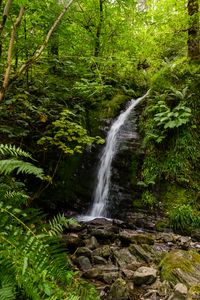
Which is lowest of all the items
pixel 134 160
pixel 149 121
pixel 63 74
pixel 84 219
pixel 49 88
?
pixel 84 219

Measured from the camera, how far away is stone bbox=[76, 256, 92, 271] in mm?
4246

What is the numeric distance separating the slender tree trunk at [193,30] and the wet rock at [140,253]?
6737 millimetres

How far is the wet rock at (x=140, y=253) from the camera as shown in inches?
181

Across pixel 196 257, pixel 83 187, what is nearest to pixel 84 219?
pixel 83 187

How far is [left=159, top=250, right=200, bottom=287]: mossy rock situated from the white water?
2750mm

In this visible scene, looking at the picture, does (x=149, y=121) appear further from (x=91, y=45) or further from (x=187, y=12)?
(x=187, y=12)

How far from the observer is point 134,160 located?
25.9ft

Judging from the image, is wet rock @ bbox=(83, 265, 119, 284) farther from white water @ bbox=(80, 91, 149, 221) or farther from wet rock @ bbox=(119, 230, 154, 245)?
white water @ bbox=(80, 91, 149, 221)

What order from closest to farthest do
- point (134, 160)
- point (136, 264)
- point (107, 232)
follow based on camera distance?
point (136, 264) < point (107, 232) < point (134, 160)

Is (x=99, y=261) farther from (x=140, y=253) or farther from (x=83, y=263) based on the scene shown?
(x=140, y=253)

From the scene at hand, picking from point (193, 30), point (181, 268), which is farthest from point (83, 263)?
point (193, 30)

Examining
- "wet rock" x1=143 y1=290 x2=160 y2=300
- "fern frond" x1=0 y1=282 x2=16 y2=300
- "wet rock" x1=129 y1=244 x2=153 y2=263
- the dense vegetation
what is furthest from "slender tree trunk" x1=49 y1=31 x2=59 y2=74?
"fern frond" x1=0 y1=282 x2=16 y2=300

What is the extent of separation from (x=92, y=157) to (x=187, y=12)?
5229 mm

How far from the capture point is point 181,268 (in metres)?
3.97
